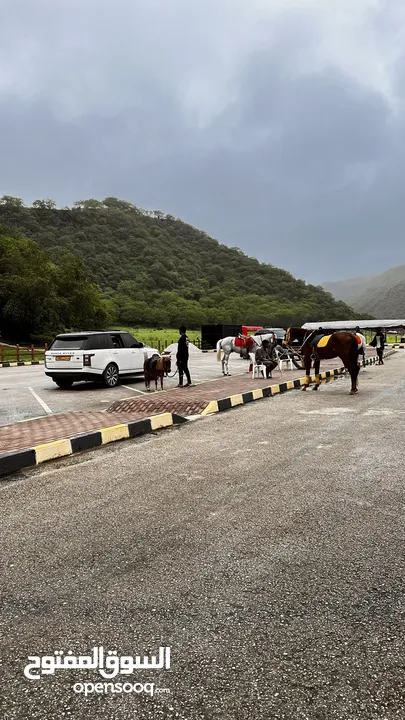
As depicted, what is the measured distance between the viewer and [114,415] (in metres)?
9.50

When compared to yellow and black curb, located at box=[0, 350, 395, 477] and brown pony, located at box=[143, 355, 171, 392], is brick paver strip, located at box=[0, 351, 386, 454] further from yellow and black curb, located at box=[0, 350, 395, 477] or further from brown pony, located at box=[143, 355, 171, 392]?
brown pony, located at box=[143, 355, 171, 392]

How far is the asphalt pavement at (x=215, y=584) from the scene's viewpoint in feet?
7.14

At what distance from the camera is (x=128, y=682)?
2.28 metres

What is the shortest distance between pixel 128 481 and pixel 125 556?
76.2 inches

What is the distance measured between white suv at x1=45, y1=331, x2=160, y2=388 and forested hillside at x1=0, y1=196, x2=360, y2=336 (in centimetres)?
7695

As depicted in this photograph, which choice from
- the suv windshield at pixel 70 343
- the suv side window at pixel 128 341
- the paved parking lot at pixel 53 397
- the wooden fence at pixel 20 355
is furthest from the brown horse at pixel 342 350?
the wooden fence at pixel 20 355

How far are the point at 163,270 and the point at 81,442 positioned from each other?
115759 millimetres

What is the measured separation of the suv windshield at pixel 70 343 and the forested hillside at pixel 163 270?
77.1 metres

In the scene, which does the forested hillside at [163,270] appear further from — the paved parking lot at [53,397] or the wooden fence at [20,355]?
the paved parking lot at [53,397]

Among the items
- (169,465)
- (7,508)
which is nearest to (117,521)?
(7,508)

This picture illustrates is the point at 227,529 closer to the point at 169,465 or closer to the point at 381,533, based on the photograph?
the point at 381,533

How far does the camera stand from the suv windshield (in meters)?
15.0

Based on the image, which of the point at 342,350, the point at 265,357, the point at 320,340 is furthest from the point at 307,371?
the point at 265,357

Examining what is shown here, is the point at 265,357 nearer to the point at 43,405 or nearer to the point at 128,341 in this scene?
the point at 128,341
